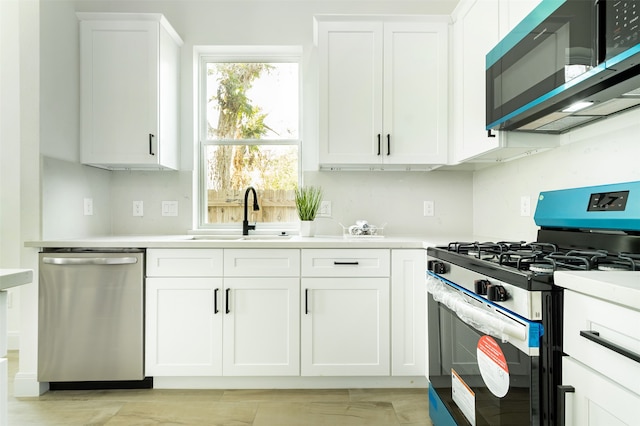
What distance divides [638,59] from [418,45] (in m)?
1.62

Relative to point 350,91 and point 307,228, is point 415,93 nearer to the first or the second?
point 350,91

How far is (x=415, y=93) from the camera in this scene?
2.50m

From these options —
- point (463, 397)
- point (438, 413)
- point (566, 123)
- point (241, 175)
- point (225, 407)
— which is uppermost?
point (566, 123)

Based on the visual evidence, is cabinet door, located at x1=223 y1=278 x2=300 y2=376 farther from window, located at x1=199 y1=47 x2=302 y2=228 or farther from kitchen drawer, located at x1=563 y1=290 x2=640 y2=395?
kitchen drawer, located at x1=563 y1=290 x2=640 y2=395

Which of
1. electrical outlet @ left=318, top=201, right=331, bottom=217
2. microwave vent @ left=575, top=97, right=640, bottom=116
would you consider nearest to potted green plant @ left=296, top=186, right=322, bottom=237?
electrical outlet @ left=318, top=201, right=331, bottom=217

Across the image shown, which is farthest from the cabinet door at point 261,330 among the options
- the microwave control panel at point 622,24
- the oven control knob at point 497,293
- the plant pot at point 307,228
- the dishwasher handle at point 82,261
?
the microwave control panel at point 622,24

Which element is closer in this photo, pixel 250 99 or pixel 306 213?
pixel 306 213

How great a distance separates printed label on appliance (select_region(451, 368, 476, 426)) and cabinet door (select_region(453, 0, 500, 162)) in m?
1.12

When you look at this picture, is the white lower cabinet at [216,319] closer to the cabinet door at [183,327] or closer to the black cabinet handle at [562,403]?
the cabinet door at [183,327]

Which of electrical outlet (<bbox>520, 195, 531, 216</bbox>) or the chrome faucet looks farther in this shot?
the chrome faucet

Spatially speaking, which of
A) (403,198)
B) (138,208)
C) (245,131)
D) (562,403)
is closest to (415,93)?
(403,198)

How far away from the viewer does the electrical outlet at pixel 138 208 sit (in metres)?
2.88

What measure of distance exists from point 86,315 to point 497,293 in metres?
2.18

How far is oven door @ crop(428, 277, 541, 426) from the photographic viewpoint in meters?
1.05
